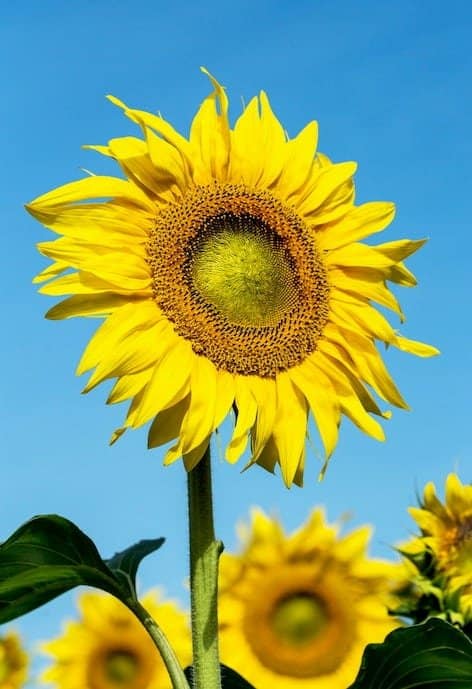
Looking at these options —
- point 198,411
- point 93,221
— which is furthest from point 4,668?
point 93,221

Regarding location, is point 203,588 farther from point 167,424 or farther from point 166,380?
point 166,380

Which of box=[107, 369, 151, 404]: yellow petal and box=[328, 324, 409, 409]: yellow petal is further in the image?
box=[328, 324, 409, 409]: yellow petal

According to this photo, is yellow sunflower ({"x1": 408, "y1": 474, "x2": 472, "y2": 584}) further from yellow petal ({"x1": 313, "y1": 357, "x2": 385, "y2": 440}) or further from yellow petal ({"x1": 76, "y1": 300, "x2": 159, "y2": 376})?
yellow petal ({"x1": 76, "y1": 300, "x2": 159, "y2": 376})

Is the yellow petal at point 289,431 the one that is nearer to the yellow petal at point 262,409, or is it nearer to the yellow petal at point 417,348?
the yellow petal at point 262,409

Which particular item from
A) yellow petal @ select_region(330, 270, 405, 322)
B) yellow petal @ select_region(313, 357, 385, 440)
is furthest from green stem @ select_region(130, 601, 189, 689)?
yellow petal @ select_region(330, 270, 405, 322)

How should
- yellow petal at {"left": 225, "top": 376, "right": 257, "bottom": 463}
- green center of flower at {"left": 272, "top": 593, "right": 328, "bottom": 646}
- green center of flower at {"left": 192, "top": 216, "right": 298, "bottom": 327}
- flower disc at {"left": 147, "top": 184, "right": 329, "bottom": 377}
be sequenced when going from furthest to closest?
green center of flower at {"left": 272, "top": 593, "right": 328, "bottom": 646}, green center of flower at {"left": 192, "top": 216, "right": 298, "bottom": 327}, flower disc at {"left": 147, "top": 184, "right": 329, "bottom": 377}, yellow petal at {"left": 225, "top": 376, "right": 257, "bottom": 463}

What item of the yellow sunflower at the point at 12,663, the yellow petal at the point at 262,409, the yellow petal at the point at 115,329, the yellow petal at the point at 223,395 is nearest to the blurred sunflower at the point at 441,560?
the yellow petal at the point at 262,409

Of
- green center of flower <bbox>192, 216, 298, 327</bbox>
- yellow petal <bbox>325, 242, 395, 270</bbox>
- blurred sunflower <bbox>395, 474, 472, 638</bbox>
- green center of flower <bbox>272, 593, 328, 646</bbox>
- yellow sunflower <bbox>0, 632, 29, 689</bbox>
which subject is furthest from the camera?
yellow sunflower <bbox>0, 632, 29, 689</bbox>
